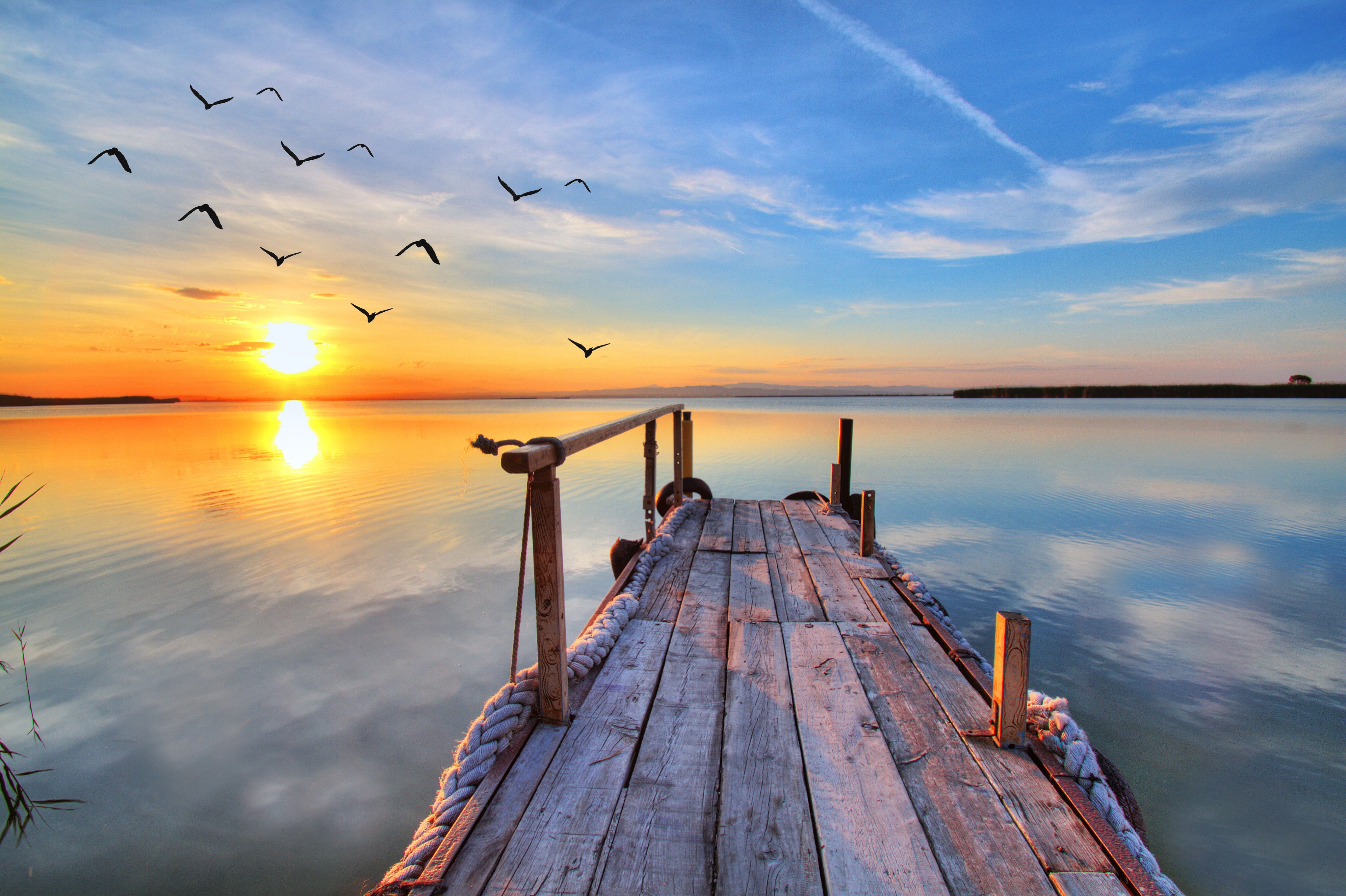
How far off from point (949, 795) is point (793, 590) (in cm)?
252

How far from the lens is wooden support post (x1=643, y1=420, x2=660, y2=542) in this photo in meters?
6.18

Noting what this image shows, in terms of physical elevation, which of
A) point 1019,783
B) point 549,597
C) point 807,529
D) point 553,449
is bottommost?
point 807,529

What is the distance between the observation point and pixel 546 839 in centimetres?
194

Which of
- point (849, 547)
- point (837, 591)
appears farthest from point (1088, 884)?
point (849, 547)

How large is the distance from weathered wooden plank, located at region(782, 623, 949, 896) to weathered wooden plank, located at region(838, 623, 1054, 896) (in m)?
0.05

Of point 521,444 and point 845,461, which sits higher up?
point 521,444

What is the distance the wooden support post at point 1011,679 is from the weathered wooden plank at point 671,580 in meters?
2.09

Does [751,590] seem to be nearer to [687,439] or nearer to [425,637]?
[425,637]

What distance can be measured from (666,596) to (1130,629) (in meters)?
5.33

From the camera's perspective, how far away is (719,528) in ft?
23.2

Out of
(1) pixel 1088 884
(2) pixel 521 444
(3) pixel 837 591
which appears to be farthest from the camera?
(3) pixel 837 591

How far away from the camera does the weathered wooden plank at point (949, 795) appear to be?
70.9 inches

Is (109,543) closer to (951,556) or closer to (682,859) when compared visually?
(682,859)

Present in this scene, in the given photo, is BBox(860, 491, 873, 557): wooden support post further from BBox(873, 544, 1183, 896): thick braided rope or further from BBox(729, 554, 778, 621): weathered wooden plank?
BBox(873, 544, 1183, 896): thick braided rope
